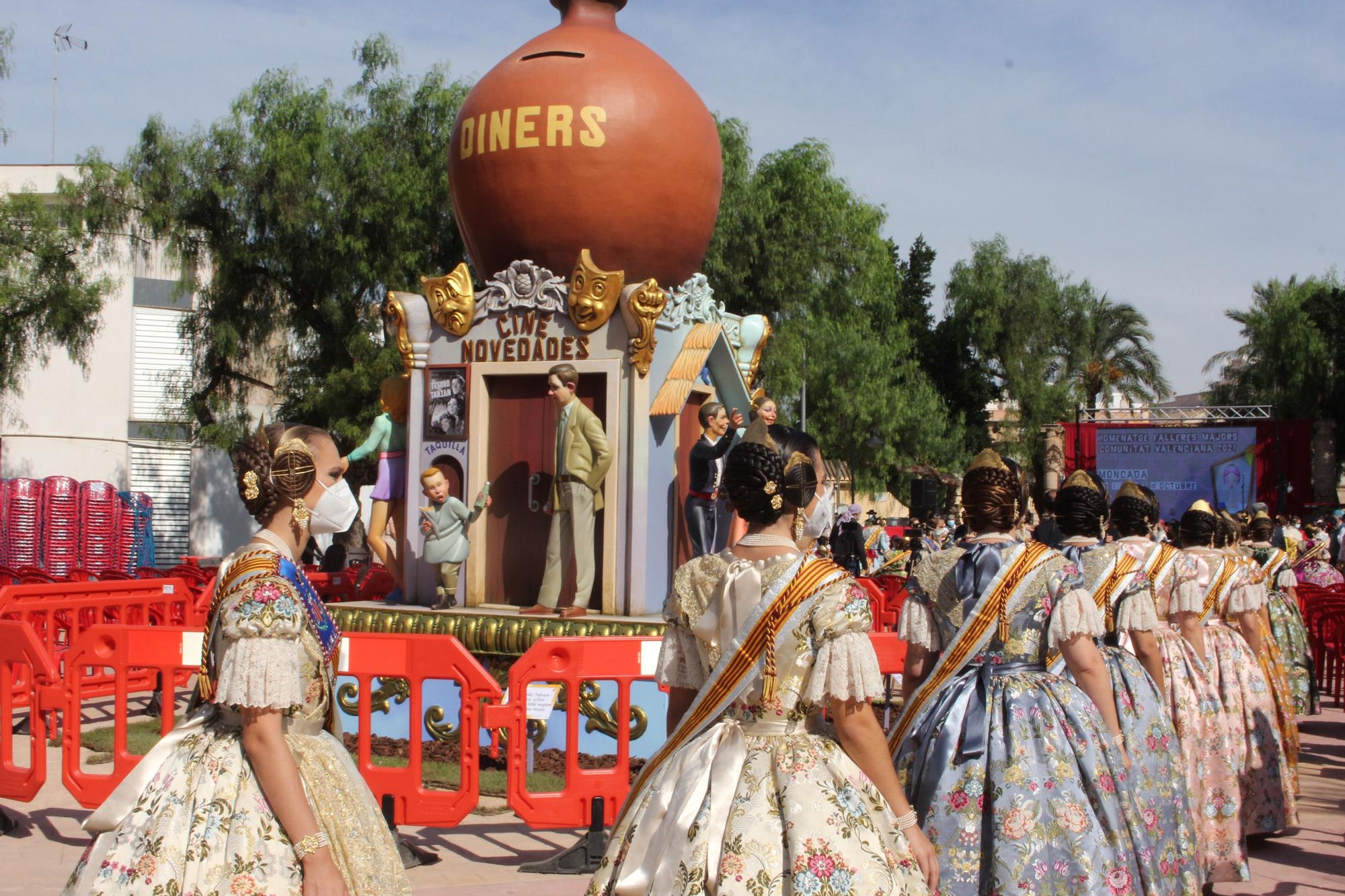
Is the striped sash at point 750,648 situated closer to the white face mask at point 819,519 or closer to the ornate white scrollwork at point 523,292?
the white face mask at point 819,519

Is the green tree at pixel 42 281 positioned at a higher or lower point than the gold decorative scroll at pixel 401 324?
higher

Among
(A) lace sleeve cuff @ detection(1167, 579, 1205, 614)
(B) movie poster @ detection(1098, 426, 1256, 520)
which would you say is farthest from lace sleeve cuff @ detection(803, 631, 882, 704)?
(B) movie poster @ detection(1098, 426, 1256, 520)

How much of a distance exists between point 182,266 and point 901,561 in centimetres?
1401

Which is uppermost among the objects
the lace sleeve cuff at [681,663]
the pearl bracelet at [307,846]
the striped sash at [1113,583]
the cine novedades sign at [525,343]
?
the cine novedades sign at [525,343]

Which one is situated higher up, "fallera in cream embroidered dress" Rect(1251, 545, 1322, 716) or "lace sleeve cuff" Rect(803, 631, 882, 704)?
"lace sleeve cuff" Rect(803, 631, 882, 704)

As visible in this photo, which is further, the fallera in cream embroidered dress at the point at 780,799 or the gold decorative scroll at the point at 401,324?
the gold decorative scroll at the point at 401,324

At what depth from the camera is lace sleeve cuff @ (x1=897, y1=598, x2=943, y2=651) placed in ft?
13.9

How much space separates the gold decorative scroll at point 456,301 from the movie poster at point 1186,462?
93.4 ft

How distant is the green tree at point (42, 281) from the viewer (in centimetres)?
2367

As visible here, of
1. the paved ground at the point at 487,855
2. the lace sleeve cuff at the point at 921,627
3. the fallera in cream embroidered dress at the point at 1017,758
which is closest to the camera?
the fallera in cream embroidered dress at the point at 1017,758

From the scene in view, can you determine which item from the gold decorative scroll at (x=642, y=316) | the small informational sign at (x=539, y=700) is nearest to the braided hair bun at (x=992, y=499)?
the small informational sign at (x=539, y=700)

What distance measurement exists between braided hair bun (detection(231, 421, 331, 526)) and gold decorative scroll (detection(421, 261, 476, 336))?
6.51m

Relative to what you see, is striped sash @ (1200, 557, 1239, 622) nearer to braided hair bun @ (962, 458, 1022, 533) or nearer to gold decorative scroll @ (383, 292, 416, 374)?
braided hair bun @ (962, 458, 1022, 533)

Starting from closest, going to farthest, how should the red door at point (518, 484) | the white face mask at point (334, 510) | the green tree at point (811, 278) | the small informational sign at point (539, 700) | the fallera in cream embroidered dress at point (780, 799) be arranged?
the fallera in cream embroidered dress at point (780, 799) < the white face mask at point (334, 510) < the small informational sign at point (539, 700) < the red door at point (518, 484) < the green tree at point (811, 278)
